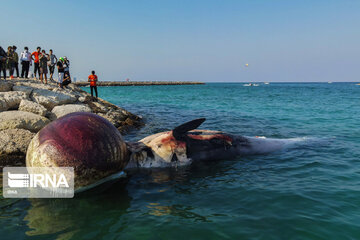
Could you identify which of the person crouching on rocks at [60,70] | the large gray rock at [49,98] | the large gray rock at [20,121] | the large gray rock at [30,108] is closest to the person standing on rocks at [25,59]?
the person crouching on rocks at [60,70]

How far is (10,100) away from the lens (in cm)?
980

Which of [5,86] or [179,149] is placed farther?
[5,86]

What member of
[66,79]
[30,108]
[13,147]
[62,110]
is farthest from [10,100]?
[66,79]

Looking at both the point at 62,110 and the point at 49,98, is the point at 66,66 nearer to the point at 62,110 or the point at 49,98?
the point at 49,98

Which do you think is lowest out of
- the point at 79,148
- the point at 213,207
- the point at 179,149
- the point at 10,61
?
the point at 213,207

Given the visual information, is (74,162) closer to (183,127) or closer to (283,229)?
(183,127)

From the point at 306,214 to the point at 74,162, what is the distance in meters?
4.03

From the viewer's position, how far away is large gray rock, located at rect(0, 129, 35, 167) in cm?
668

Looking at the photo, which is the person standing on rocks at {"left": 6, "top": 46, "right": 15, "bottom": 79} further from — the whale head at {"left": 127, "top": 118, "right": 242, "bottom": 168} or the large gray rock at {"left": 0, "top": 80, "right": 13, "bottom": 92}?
the whale head at {"left": 127, "top": 118, "right": 242, "bottom": 168}

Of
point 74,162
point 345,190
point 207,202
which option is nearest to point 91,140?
point 74,162

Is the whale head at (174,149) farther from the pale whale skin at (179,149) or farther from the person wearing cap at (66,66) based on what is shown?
the person wearing cap at (66,66)

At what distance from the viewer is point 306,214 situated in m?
4.21

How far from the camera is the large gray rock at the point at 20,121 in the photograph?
762 cm

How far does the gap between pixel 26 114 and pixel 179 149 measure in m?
5.44
